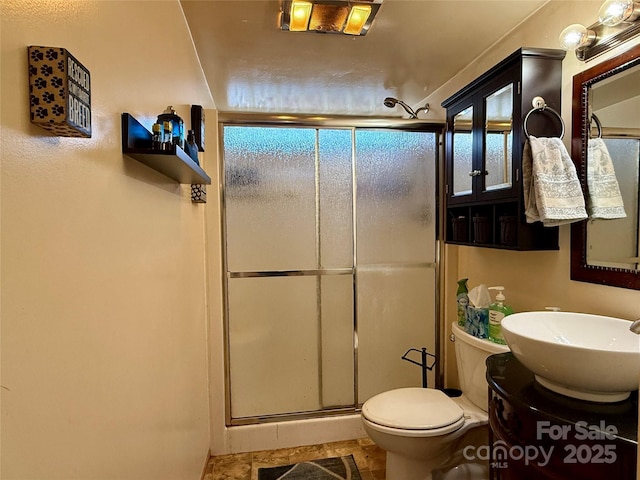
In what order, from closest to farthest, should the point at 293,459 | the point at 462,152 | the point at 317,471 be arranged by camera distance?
the point at 462,152 < the point at 317,471 < the point at 293,459

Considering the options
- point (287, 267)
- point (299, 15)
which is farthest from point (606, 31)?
point (287, 267)

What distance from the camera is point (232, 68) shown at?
2.04 m

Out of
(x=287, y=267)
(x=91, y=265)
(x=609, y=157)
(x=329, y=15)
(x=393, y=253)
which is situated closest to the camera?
(x=91, y=265)

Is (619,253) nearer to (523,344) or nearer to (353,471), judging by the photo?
(523,344)

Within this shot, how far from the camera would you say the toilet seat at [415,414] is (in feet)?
5.59

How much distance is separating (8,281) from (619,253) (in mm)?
1586

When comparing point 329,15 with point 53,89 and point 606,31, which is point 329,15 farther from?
point 53,89

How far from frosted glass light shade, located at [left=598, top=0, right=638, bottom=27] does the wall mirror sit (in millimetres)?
96

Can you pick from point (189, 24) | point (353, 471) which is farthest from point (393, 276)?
point (189, 24)

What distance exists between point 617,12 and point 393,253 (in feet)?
5.54

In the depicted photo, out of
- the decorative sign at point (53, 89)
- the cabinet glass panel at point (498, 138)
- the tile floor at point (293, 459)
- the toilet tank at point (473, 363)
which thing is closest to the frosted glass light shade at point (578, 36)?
the cabinet glass panel at point (498, 138)

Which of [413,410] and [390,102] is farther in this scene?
[390,102]

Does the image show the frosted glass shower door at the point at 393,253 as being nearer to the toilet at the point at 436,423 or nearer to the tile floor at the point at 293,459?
the tile floor at the point at 293,459

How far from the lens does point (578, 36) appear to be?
4.30 ft
